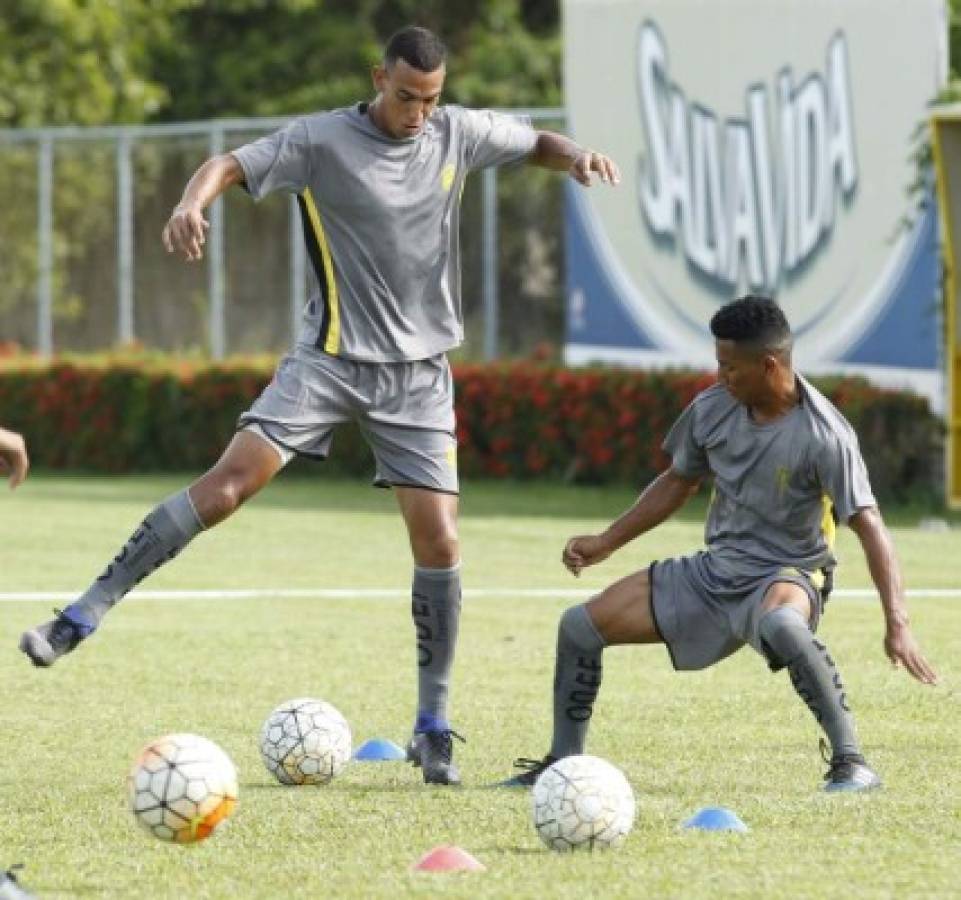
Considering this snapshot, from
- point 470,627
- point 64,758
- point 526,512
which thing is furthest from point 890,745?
point 526,512

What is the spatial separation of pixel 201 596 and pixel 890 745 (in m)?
5.60

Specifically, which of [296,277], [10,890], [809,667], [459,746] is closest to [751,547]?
[809,667]

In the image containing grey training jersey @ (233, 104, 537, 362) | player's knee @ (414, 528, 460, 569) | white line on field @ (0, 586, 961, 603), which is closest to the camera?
grey training jersey @ (233, 104, 537, 362)

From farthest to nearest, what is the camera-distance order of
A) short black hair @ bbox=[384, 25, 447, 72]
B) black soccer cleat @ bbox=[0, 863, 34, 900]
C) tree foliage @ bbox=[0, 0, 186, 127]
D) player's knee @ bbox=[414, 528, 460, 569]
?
tree foliage @ bbox=[0, 0, 186, 127], player's knee @ bbox=[414, 528, 460, 569], short black hair @ bbox=[384, 25, 447, 72], black soccer cleat @ bbox=[0, 863, 34, 900]

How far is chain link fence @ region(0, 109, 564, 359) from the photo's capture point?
25.3 metres

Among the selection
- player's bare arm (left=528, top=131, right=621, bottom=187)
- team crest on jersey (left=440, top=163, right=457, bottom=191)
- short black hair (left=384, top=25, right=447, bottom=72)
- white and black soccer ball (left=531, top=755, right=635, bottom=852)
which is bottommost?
white and black soccer ball (left=531, top=755, right=635, bottom=852)

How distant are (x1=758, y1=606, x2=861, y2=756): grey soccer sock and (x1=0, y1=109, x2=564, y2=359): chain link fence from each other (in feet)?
56.0

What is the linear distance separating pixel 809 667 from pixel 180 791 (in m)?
1.90

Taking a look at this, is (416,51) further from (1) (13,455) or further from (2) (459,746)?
(2) (459,746)

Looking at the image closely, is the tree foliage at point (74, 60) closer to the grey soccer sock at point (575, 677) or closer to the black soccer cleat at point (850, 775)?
the grey soccer sock at point (575, 677)

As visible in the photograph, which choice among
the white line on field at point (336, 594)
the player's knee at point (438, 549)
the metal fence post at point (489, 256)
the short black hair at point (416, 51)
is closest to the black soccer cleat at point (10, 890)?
the player's knee at point (438, 549)

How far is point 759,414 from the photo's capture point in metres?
8.16

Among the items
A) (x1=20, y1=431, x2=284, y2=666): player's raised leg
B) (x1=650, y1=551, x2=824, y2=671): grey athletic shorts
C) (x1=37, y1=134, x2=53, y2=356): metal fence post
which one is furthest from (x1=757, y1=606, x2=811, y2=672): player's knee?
(x1=37, y1=134, x2=53, y2=356): metal fence post

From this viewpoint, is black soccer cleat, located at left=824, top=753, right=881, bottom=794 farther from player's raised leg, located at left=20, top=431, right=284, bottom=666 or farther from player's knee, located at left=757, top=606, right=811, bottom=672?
player's raised leg, located at left=20, top=431, right=284, bottom=666
